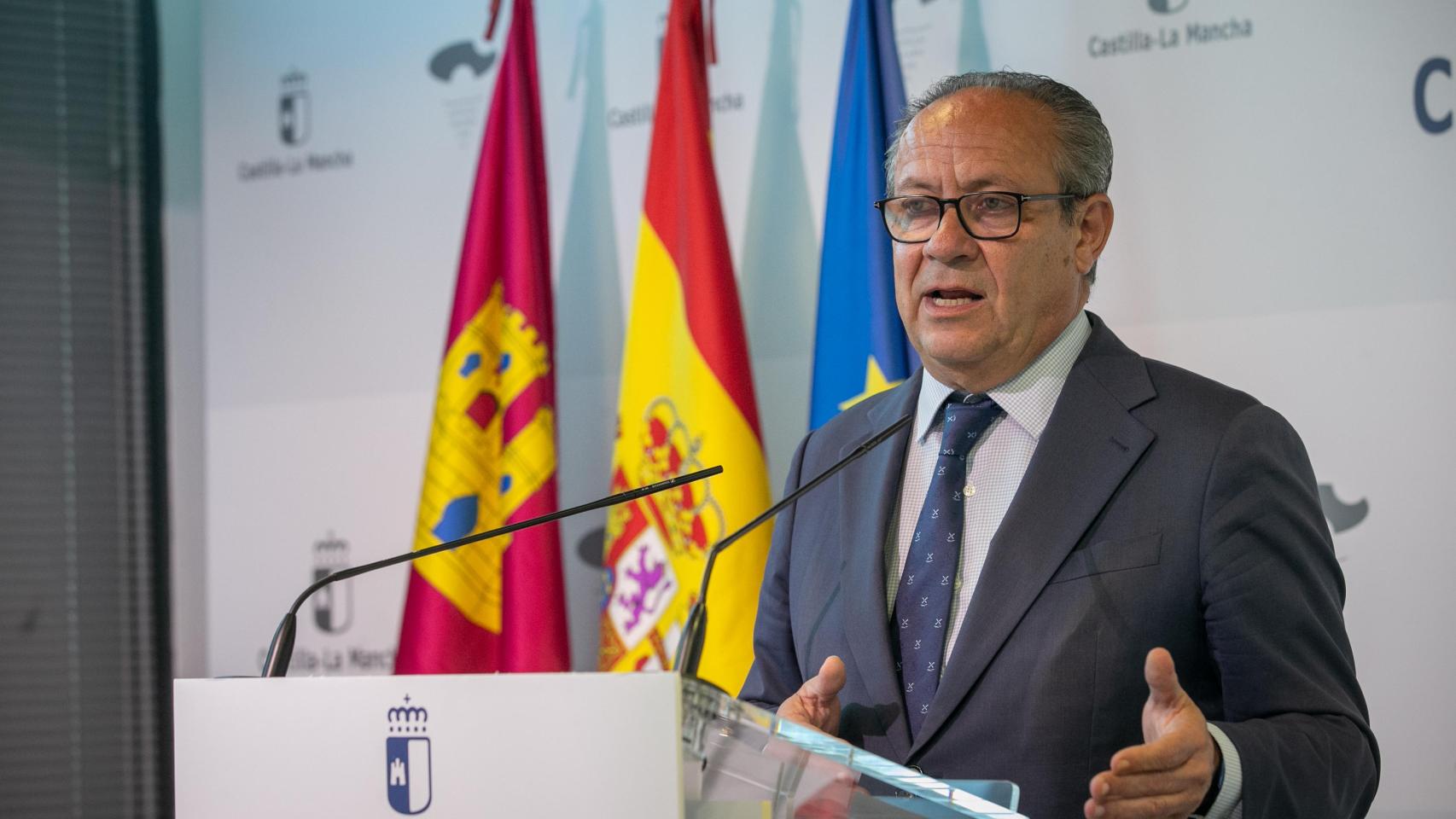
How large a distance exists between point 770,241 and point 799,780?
95.8 inches

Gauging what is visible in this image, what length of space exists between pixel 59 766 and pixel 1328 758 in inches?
140

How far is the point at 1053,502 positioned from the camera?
69.6 inches

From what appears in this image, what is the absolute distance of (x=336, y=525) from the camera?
157 inches

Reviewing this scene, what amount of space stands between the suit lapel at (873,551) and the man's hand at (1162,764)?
0.44m

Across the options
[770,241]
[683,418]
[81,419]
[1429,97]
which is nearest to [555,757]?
[683,418]

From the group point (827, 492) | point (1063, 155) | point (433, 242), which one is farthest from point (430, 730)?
point (433, 242)

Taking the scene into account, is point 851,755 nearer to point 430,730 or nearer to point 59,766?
point 430,730

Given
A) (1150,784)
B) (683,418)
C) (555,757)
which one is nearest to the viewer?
(555,757)

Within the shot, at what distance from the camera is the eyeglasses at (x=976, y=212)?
1.92m

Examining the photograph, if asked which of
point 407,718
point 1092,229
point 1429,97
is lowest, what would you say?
point 407,718

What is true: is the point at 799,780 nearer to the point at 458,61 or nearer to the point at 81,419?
the point at 458,61

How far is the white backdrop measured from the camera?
2.91 meters

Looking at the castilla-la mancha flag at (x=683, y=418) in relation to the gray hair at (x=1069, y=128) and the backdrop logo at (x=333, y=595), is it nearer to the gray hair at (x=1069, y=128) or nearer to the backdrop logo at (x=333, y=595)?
the backdrop logo at (x=333, y=595)

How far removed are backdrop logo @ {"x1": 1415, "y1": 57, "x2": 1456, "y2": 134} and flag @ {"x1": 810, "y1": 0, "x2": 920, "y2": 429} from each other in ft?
3.74
